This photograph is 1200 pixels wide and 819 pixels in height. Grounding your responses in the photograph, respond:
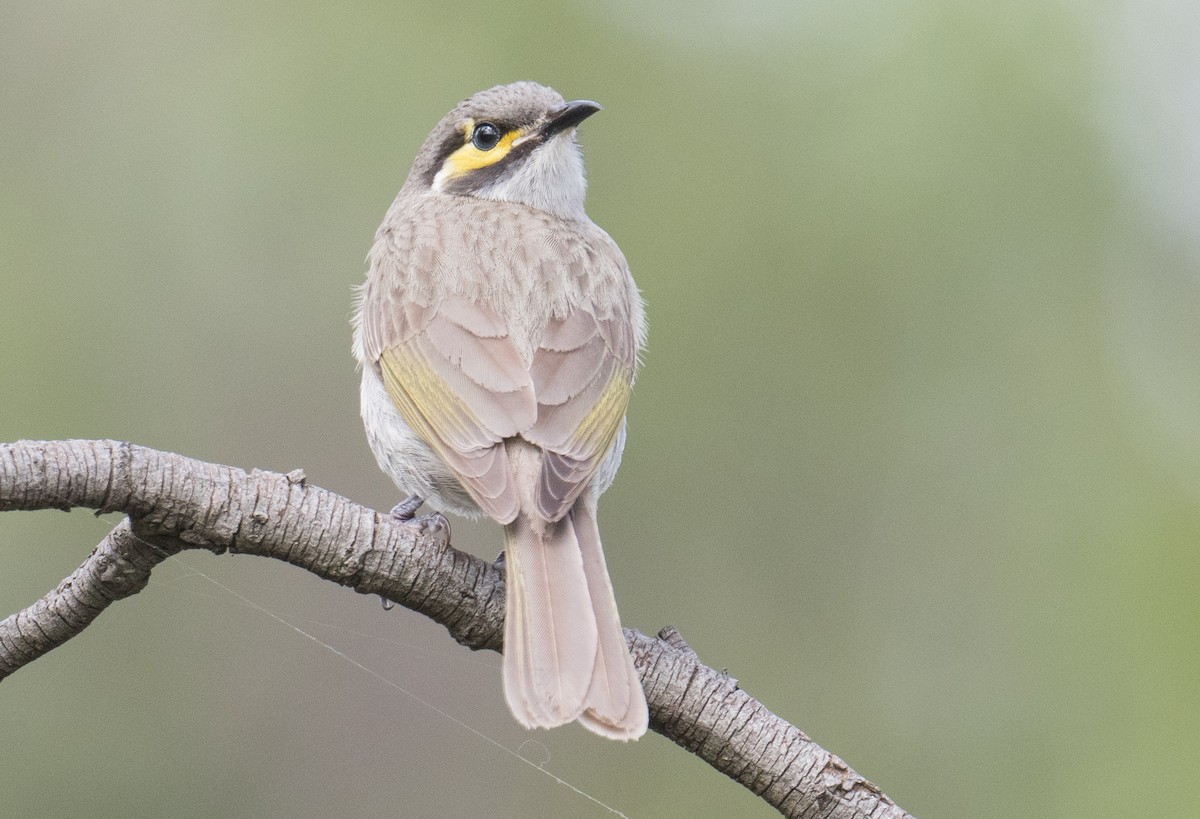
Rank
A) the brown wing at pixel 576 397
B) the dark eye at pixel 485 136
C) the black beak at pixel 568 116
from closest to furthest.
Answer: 1. the brown wing at pixel 576 397
2. the black beak at pixel 568 116
3. the dark eye at pixel 485 136

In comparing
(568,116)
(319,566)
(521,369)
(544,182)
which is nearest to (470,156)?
(544,182)

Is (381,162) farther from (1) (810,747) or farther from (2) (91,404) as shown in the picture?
(1) (810,747)

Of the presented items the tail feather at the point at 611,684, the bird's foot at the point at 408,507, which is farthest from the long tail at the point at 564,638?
the bird's foot at the point at 408,507

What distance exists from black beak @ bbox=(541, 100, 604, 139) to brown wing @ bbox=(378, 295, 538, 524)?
1.27m

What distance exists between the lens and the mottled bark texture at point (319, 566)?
3301 millimetres

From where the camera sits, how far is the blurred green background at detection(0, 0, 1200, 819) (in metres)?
9.08

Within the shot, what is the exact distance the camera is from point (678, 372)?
10.3 meters

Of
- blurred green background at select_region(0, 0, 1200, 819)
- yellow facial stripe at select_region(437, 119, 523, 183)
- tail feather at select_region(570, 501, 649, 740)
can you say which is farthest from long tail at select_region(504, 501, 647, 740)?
blurred green background at select_region(0, 0, 1200, 819)

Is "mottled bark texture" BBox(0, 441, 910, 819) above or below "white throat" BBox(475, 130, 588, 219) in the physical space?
below

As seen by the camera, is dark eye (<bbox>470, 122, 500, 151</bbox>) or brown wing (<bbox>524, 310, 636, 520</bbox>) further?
dark eye (<bbox>470, 122, 500, 151</bbox>)

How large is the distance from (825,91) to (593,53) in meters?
1.87

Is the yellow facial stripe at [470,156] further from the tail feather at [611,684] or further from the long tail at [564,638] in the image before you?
the tail feather at [611,684]

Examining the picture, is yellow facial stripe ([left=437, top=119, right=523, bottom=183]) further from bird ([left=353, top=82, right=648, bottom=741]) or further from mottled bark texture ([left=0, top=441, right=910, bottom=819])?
mottled bark texture ([left=0, top=441, right=910, bottom=819])

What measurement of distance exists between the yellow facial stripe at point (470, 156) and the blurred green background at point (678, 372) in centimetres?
334
